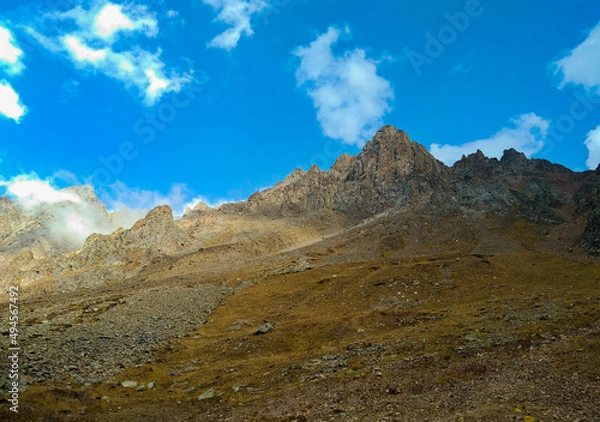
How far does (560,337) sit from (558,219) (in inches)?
7630

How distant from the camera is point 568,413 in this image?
667 inches

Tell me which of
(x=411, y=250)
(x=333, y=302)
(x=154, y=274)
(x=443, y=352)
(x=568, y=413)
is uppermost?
(x=154, y=274)

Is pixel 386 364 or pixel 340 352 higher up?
pixel 340 352

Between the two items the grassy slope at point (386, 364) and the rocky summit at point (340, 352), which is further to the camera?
the rocky summit at point (340, 352)

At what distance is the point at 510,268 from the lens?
8281 cm

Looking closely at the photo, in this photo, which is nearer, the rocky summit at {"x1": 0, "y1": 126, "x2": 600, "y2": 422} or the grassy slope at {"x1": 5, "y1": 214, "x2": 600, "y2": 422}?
the grassy slope at {"x1": 5, "y1": 214, "x2": 600, "y2": 422}

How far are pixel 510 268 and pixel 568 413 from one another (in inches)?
2930

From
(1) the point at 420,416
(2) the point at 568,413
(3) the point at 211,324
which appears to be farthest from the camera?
(3) the point at 211,324

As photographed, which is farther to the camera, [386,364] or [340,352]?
[340,352]

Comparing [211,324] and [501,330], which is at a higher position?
[211,324]

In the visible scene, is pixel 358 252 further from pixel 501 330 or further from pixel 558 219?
pixel 501 330

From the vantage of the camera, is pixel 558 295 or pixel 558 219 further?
pixel 558 219

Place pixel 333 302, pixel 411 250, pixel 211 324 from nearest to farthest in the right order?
pixel 211 324, pixel 333 302, pixel 411 250

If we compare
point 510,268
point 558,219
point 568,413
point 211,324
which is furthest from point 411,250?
point 568,413
